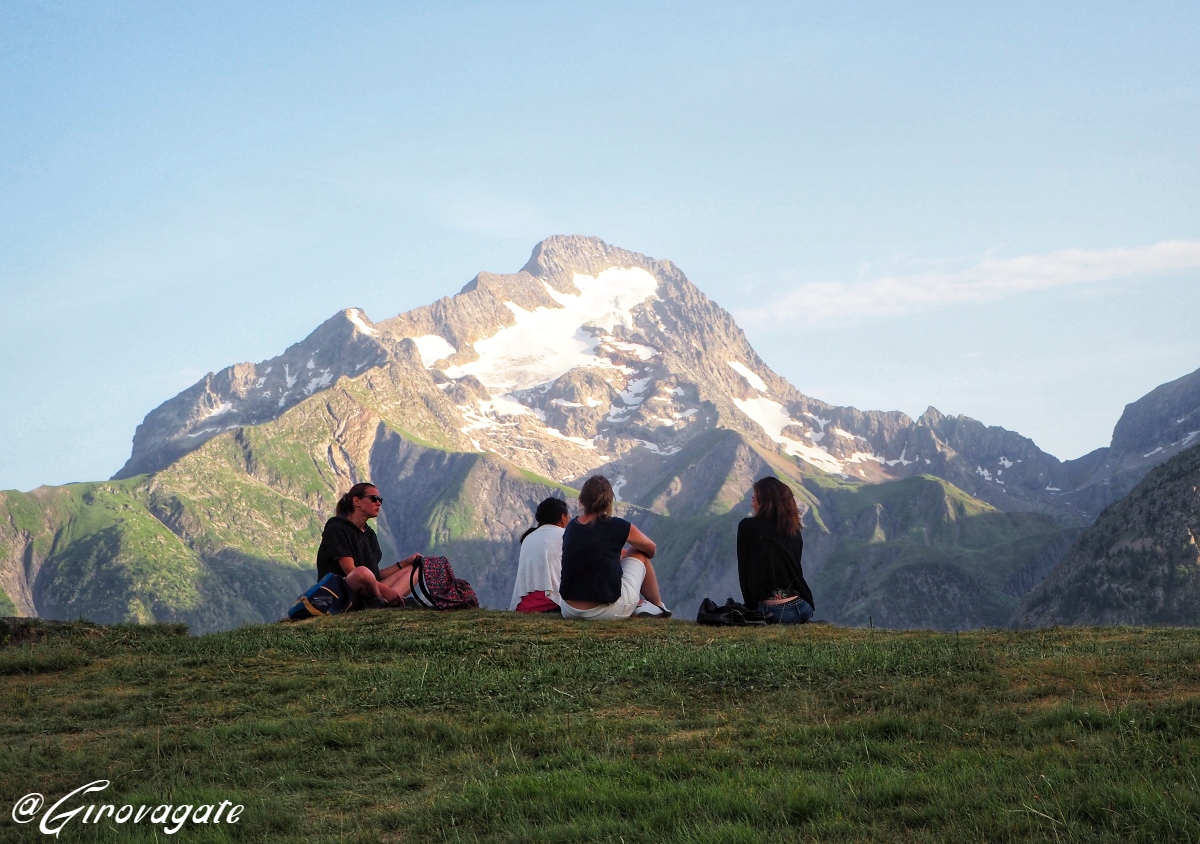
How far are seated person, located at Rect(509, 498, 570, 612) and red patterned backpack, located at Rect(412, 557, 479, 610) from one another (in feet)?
3.38

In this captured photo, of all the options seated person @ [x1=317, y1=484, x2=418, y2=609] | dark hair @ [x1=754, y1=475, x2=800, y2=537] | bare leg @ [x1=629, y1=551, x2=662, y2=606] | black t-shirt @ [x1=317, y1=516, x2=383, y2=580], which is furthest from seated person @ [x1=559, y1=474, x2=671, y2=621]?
black t-shirt @ [x1=317, y1=516, x2=383, y2=580]

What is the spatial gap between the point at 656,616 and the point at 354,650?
583 cm

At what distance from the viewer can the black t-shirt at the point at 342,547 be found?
835 inches

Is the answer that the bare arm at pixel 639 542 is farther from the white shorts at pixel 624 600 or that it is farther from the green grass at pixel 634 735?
the green grass at pixel 634 735

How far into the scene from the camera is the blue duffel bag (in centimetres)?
2088

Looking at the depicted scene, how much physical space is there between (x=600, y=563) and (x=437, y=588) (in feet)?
13.2

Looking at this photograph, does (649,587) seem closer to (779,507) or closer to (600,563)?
(600,563)

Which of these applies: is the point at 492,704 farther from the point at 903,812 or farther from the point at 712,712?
the point at 903,812

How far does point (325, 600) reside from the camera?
21.2m

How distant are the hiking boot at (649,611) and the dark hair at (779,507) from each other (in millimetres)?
2868

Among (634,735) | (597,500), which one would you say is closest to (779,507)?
(597,500)

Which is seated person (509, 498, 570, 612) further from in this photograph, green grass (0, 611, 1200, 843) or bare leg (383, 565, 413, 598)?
green grass (0, 611, 1200, 843)

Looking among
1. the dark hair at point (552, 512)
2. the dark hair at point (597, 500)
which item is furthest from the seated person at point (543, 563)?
the dark hair at point (597, 500)

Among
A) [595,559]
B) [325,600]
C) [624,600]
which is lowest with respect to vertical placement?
[624,600]
